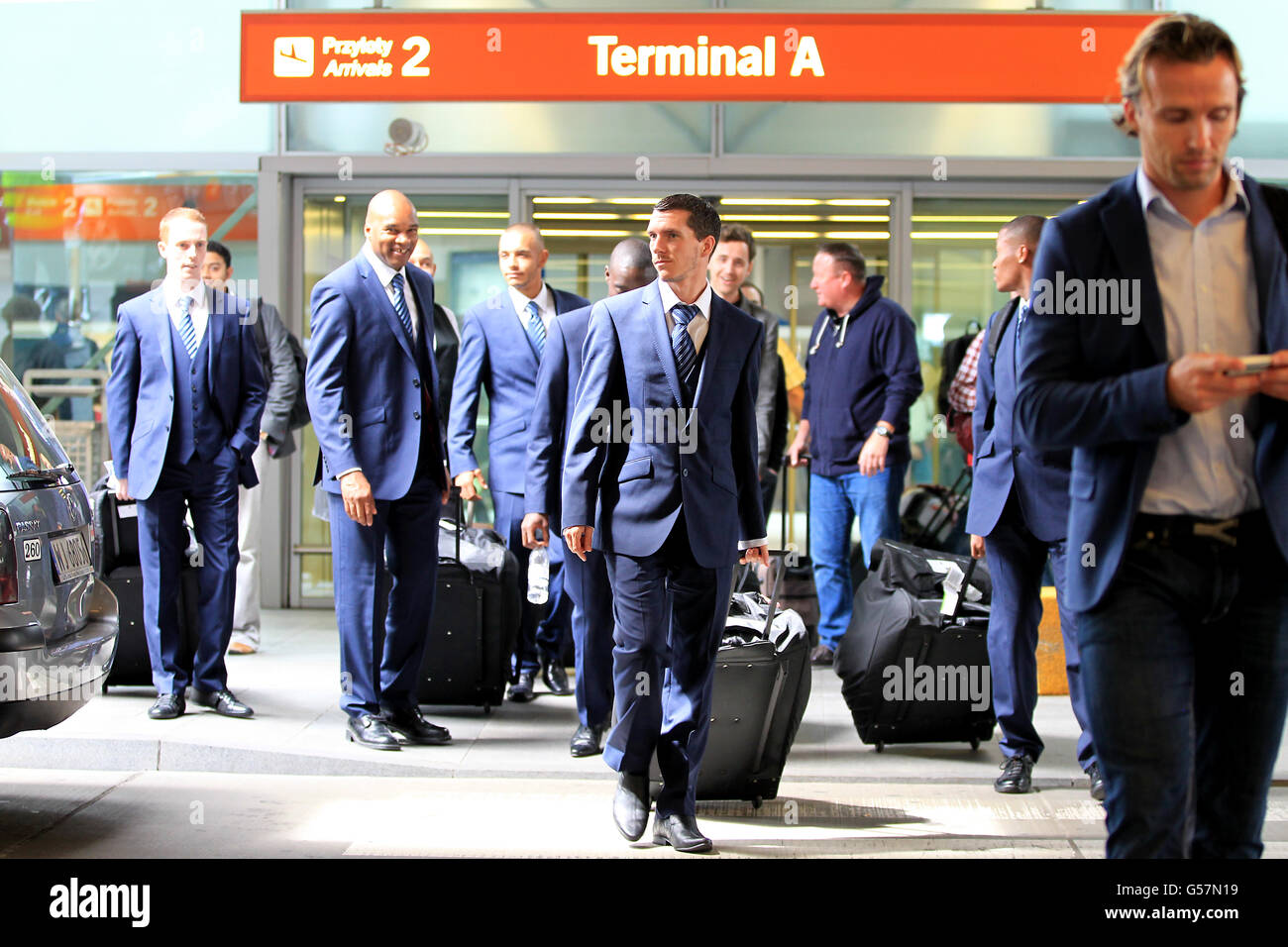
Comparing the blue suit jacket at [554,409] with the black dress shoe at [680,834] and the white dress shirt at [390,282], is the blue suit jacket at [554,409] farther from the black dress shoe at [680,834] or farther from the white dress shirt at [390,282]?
the black dress shoe at [680,834]

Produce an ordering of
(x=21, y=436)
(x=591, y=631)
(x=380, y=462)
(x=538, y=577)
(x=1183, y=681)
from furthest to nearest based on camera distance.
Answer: (x=538, y=577), (x=380, y=462), (x=591, y=631), (x=21, y=436), (x=1183, y=681)

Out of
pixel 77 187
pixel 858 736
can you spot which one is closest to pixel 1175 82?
pixel 858 736

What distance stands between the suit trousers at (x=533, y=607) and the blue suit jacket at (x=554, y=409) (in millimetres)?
796

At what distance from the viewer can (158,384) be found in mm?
6816

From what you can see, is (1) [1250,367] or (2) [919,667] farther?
(2) [919,667]

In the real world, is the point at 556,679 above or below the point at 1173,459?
below

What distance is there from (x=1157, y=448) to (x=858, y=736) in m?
3.73

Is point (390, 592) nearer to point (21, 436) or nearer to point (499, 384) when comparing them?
point (499, 384)

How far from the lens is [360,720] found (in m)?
6.27

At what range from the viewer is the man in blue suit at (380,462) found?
617 centimetres

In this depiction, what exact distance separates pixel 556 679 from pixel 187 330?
2.55 metres

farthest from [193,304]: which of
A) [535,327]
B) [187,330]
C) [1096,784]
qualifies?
[1096,784]

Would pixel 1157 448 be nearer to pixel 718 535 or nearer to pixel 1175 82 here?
pixel 1175 82

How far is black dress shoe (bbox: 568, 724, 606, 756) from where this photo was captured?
20.3 feet
